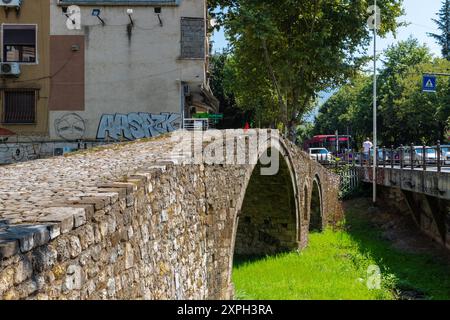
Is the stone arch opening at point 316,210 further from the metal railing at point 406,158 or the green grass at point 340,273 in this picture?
the green grass at point 340,273

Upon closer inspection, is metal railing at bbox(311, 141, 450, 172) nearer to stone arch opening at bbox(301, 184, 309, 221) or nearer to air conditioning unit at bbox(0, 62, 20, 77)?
stone arch opening at bbox(301, 184, 309, 221)

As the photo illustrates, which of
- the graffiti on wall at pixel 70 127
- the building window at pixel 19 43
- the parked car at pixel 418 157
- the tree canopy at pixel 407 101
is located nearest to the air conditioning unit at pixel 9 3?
the building window at pixel 19 43

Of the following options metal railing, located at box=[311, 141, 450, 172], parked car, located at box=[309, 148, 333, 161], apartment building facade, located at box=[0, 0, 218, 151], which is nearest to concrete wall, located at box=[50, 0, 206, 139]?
apartment building facade, located at box=[0, 0, 218, 151]

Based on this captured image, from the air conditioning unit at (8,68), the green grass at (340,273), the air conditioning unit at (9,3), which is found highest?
the air conditioning unit at (9,3)

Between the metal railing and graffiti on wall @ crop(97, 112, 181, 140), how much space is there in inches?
272

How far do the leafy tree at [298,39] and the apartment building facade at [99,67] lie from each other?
323cm

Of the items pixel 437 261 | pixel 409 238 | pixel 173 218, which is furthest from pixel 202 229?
pixel 409 238

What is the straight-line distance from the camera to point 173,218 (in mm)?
6020

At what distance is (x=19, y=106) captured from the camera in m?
20.9

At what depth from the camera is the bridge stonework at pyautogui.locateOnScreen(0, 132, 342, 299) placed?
318 centimetres

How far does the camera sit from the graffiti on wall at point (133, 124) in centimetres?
2069

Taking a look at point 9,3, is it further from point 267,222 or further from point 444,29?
point 444,29

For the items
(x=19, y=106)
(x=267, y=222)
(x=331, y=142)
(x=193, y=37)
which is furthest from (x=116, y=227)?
(x=331, y=142)
